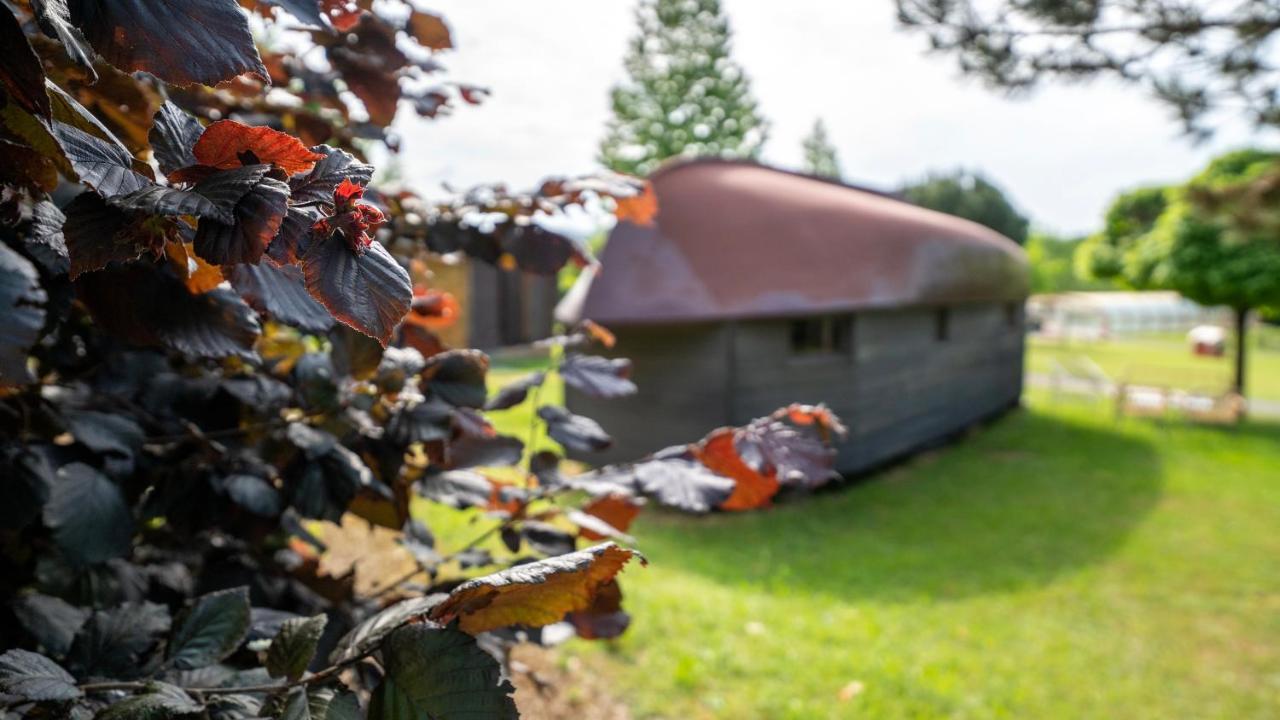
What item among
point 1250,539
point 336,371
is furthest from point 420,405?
point 1250,539

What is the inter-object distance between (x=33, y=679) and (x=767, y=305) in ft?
19.8

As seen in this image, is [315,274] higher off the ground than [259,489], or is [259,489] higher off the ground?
[315,274]

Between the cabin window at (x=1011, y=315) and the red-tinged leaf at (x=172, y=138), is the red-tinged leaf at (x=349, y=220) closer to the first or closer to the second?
the red-tinged leaf at (x=172, y=138)

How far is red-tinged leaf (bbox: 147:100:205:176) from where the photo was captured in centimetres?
51

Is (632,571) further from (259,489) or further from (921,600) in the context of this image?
(259,489)

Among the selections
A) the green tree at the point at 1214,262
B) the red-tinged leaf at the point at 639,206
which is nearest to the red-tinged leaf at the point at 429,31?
the red-tinged leaf at the point at 639,206

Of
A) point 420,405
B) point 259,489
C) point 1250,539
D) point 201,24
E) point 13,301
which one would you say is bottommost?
point 1250,539

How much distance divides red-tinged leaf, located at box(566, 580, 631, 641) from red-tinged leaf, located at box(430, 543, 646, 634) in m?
0.46

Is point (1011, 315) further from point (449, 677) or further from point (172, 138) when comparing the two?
point (172, 138)

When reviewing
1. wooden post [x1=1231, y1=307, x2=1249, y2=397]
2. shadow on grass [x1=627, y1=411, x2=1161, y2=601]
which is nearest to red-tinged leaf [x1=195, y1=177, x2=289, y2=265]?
shadow on grass [x1=627, y1=411, x2=1161, y2=601]

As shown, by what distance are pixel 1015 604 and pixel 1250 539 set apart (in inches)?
129

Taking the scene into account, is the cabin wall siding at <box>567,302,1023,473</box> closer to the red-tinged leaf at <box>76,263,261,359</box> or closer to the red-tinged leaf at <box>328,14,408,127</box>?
the red-tinged leaf at <box>328,14,408,127</box>

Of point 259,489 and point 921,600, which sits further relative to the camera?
point 921,600

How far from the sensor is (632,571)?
183 inches
